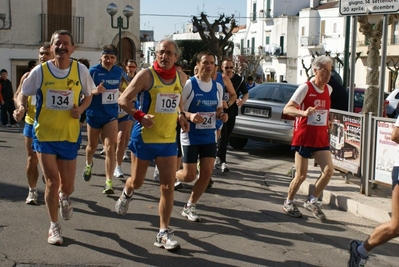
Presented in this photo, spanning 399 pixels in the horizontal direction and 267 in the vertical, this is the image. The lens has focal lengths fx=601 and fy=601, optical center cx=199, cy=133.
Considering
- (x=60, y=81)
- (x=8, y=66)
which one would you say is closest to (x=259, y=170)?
(x=60, y=81)

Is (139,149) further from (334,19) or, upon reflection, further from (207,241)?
(334,19)

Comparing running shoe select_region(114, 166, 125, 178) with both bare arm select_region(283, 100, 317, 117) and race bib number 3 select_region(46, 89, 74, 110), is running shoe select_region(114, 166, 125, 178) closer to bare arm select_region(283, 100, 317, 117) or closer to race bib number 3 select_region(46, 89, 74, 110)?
bare arm select_region(283, 100, 317, 117)

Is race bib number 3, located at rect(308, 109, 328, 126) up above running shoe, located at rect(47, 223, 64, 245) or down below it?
above

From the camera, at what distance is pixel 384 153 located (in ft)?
25.9

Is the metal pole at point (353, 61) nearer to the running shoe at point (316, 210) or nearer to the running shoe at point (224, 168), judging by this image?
the running shoe at point (224, 168)

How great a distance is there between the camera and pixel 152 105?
233 inches

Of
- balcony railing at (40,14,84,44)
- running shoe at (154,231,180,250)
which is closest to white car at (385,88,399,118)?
balcony railing at (40,14,84,44)

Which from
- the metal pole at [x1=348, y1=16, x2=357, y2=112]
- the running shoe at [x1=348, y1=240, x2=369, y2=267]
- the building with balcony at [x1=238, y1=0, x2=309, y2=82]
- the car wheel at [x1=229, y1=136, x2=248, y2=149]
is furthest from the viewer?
the building with balcony at [x1=238, y1=0, x2=309, y2=82]

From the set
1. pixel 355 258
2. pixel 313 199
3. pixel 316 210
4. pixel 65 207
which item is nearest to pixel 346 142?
pixel 313 199

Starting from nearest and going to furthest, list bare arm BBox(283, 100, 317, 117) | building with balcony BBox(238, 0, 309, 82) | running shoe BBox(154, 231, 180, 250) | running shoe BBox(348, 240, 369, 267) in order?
running shoe BBox(348, 240, 369, 267) < running shoe BBox(154, 231, 180, 250) < bare arm BBox(283, 100, 317, 117) < building with balcony BBox(238, 0, 309, 82)

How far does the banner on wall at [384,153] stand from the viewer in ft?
25.5

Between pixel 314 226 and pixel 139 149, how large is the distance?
2.41 metres

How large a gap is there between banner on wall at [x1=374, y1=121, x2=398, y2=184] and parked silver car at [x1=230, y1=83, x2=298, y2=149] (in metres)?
4.31

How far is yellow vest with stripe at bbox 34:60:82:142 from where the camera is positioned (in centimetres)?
589
